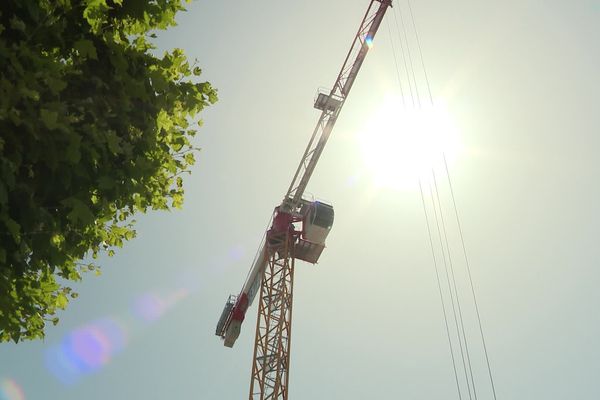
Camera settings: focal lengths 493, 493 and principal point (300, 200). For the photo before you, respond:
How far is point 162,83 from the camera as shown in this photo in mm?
5301

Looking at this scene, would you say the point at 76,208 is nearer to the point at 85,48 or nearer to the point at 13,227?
the point at 13,227

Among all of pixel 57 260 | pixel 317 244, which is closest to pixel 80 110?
pixel 57 260

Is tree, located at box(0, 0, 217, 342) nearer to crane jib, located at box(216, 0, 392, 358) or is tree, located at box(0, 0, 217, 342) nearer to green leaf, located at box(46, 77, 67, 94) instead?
green leaf, located at box(46, 77, 67, 94)

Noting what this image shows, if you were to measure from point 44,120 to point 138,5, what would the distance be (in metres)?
2.18

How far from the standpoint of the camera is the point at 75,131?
4516 mm

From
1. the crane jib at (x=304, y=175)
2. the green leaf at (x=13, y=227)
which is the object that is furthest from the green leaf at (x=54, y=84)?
the crane jib at (x=304, y=175)

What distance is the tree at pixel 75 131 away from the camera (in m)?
4.08

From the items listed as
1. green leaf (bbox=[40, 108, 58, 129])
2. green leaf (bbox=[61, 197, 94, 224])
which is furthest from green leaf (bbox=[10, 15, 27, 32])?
green leaf (bbox=[61, 197, 94, 224])

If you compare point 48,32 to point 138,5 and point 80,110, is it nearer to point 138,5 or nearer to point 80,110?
point 80,110

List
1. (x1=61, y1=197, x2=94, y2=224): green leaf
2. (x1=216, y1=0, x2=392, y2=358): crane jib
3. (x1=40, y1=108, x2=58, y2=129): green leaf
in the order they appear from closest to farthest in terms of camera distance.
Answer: (x1=40, y1=108, x2=58, y2=129): green leaf → (x1=61, y1=197, x2=94, y2=224): green leaf → (x1=216, y1=0, x2=392, y2=358): crane jib

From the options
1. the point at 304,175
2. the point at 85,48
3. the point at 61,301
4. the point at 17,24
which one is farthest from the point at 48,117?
the point at 304,175

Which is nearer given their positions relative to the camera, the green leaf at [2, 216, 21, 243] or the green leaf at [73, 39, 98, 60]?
A: the green leaf at [2, 216, 21, 243]

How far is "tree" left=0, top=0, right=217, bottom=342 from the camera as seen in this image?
13.4 feet

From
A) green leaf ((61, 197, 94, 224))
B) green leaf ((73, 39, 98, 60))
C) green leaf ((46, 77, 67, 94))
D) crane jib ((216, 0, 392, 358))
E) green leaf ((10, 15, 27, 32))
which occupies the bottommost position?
green leaf ((61, 197, 94, 224))
